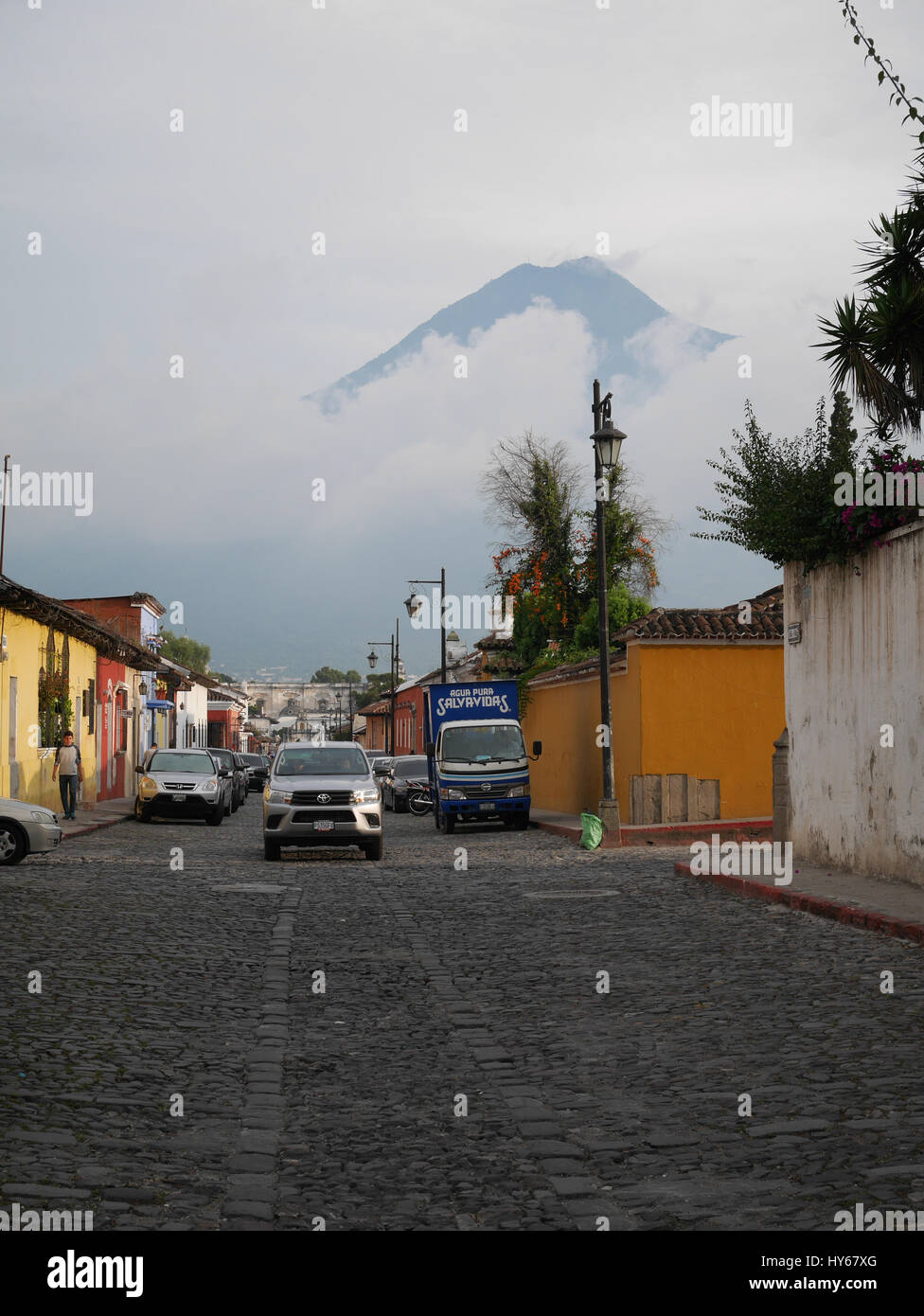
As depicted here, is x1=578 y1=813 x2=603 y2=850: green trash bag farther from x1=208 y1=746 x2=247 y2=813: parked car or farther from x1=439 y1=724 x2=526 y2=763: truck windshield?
x1=208 y1=746 x2=247 y2=813: parked car

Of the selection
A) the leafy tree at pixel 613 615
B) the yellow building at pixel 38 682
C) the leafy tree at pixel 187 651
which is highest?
the leafy tree at pixel 187 651

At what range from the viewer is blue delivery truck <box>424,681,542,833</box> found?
1071 inches

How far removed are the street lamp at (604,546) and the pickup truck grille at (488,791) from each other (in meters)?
5.19

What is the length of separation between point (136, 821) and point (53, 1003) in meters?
23.3

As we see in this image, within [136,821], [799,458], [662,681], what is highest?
[799,458]

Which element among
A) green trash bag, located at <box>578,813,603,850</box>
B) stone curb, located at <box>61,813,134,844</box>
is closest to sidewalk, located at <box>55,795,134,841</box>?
stone curb, located at <box>61,813,134,844</box>

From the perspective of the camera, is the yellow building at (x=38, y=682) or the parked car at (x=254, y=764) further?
the parked car at (x=254, y=764)

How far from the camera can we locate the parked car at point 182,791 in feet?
97.4

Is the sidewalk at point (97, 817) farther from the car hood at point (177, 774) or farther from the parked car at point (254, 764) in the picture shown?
the parked car at point (254, 764)

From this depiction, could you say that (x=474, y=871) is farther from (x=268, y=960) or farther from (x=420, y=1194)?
(x=420, y=1194)

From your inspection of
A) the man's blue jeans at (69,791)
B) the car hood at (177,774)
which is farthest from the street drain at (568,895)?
the car hood at (177,774)

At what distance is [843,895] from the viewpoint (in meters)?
12.7
